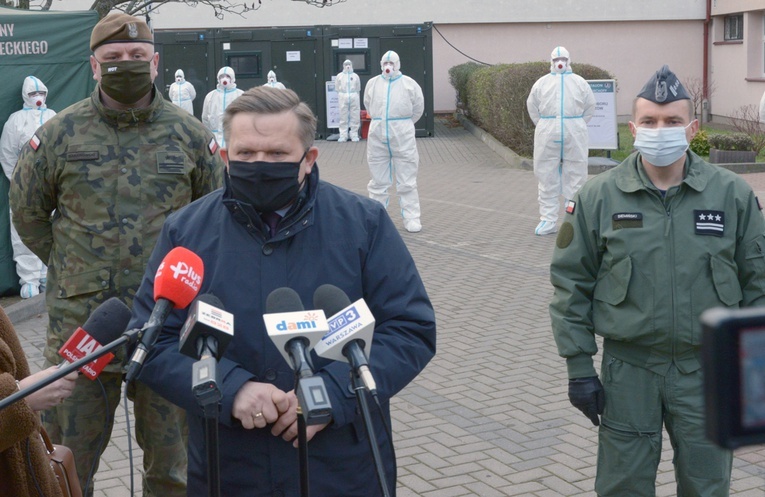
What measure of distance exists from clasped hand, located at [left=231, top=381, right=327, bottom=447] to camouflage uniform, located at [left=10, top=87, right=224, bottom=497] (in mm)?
1520

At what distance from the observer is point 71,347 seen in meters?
2.74

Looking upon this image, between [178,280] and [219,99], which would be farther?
[219,99]

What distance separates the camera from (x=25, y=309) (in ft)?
30.3

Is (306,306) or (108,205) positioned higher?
(108,205)

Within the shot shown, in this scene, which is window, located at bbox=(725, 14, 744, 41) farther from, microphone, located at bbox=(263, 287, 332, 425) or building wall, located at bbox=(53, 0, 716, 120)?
microphone, located at bbox=(263, 287, 332, 425)

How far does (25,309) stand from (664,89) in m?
7.11

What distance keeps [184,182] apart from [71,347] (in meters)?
1.58

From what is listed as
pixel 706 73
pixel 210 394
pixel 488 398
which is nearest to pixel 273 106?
pixel 210 394

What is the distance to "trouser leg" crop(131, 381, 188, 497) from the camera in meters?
4.09

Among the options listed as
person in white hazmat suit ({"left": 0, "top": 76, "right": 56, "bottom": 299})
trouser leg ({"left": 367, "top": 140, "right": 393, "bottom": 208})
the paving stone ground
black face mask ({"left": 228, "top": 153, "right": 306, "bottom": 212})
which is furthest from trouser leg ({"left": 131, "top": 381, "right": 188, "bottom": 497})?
trouser leg ({"left": 367, "top": 140, "right": 393, "bottom": 208})

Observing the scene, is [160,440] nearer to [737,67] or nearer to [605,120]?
[605,120]

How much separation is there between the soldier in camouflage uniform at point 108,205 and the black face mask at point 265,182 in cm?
140

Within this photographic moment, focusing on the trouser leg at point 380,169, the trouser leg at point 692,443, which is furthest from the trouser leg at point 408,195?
the trouser leg at point 692,443

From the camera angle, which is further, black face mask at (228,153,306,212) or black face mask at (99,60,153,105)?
black face mask at (99,60,153,105)
